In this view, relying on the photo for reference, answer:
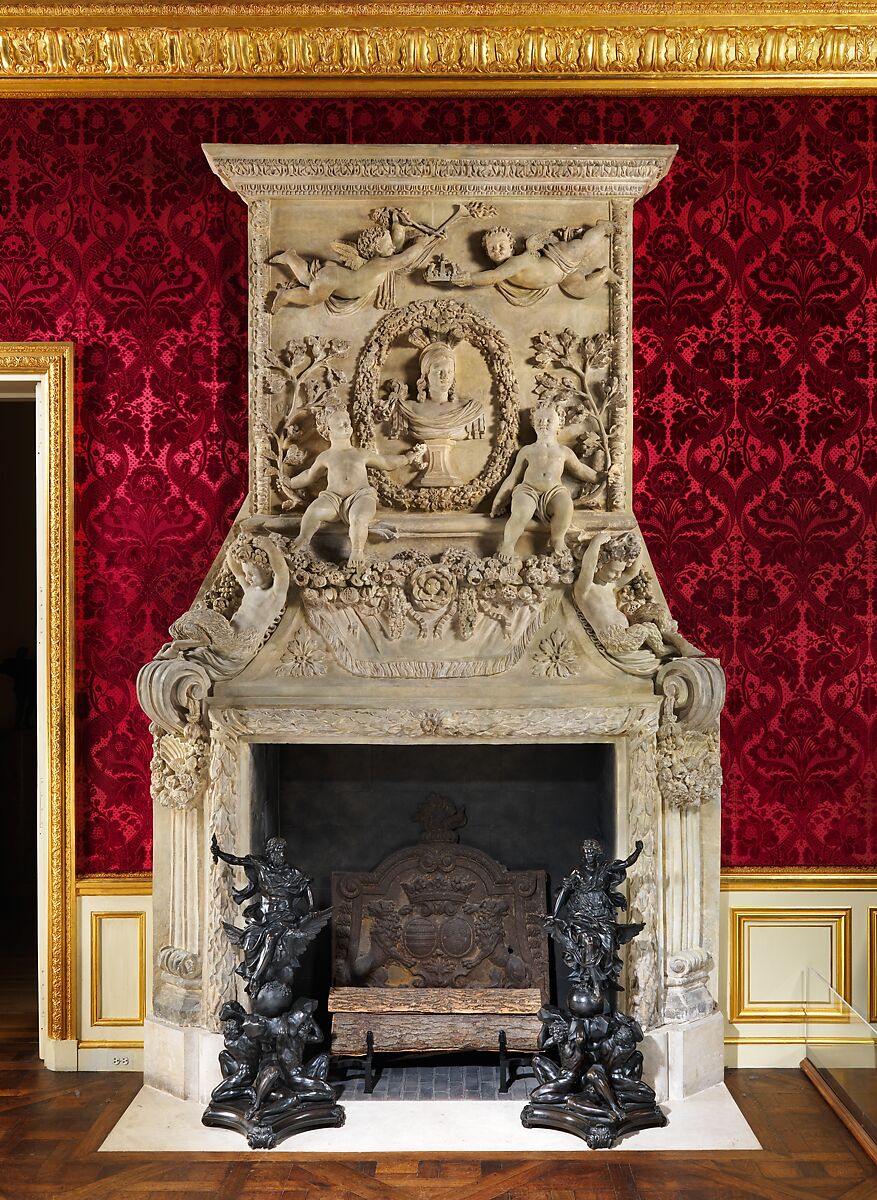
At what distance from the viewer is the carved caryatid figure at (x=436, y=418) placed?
468cm

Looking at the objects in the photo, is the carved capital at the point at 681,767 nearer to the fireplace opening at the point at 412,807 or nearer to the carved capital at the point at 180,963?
the fireplace opening at the point at 412,807

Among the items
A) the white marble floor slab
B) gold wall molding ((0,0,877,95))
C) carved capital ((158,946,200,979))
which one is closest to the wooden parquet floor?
the white marble floor slab

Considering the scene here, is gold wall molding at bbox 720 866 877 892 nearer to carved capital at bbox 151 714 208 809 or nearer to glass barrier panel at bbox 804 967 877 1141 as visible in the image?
glass barrier panel at bbox 804 967 877 1141

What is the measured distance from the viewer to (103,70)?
16.1 ft

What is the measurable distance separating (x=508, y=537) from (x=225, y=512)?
4.15 feet

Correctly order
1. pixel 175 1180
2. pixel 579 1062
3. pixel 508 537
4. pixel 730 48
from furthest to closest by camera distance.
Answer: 1. pixel 730 48
2. pixel 508 537
3. pixel 579 1062
4. pixel 175 1180

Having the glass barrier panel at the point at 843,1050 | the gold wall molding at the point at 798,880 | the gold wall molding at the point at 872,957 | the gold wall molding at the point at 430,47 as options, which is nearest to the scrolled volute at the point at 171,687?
the gold wall molding at the point at 798,880

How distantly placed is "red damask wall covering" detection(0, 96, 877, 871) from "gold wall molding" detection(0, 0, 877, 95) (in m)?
0.10

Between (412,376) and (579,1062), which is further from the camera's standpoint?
(412,376)

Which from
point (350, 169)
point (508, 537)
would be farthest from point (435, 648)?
point (350, 169)

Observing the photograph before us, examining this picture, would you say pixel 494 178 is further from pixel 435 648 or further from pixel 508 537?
pixel 435 648

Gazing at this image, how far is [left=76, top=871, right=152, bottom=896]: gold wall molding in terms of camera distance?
16.3ft

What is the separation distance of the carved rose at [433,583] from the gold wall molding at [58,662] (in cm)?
155

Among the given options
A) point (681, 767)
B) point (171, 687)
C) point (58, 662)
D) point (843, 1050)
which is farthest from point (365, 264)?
point (843, 1050)
